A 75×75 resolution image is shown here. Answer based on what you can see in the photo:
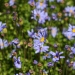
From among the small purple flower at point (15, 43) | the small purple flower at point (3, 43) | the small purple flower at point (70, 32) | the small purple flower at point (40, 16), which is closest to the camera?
the small purple flower at point (15, 43)

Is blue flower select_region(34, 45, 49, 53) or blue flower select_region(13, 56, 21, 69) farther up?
blue flower select_region(34, 45, 49, 53)

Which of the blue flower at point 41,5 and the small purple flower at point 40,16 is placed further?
the blue flower at point 41,5

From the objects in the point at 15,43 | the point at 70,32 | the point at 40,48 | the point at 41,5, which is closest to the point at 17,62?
the point at 15,43

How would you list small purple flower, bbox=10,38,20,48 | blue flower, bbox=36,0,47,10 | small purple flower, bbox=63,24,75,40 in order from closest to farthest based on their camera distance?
small purple flower, bbox=10,38,20,48
small purple flower, bbox=63,24,75,40
blue flower, bbox=36,0,47,10

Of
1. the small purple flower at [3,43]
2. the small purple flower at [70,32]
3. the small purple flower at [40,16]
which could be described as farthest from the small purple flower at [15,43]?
the small purple flower at [70,32]

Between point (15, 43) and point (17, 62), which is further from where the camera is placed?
point (15, 43)

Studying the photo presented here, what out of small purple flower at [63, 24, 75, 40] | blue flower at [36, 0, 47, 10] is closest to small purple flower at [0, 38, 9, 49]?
small purple flower at [63, 24, 75, 40]

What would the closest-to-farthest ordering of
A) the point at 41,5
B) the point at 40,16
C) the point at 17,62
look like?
the point at 17,62 → the point at 40,16 → the point at 41,5

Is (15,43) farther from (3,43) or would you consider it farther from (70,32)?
(70,32)

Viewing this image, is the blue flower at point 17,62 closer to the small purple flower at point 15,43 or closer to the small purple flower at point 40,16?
the small purple flower at point 15,43

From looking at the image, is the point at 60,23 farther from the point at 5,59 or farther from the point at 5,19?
the point at 5,59

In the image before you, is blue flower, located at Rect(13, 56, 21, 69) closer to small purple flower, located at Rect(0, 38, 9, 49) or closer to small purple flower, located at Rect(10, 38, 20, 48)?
small purple flower, located at Rect(10, 38, 20, 48)

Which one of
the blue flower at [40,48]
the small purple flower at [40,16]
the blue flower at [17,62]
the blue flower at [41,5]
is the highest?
the blue flower at [41,5]
